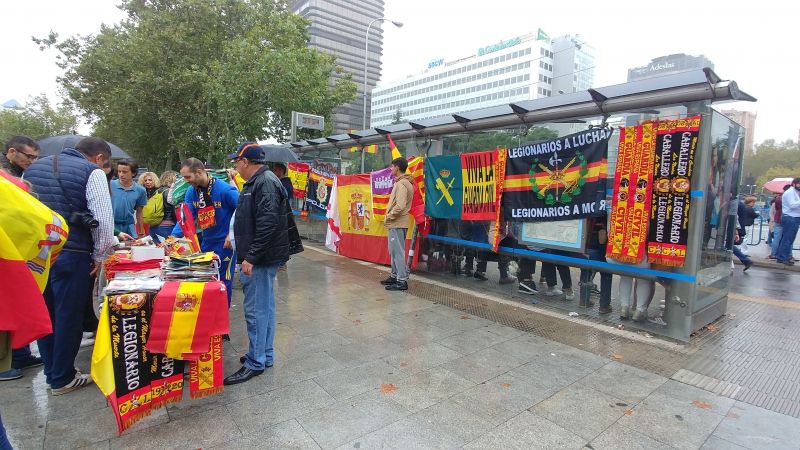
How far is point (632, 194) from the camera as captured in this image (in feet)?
15.3

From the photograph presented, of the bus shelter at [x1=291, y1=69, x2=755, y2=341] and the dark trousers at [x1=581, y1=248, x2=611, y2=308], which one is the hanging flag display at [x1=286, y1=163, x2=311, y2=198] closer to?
the bus shelter at [x1=291, y1=69, x2=755, y2=341]

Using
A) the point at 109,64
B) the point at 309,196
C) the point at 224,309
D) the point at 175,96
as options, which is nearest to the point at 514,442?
the point at 224,309

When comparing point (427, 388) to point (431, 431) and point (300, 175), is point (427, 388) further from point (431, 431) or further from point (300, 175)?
point (300, 175)

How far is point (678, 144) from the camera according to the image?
170 inches

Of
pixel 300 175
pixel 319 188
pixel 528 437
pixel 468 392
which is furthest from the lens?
pixel 300 175

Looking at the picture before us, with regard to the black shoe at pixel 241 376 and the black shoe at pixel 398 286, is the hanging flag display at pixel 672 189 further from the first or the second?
the black shoe at pixel 241 376

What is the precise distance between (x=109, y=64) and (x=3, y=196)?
21717mm

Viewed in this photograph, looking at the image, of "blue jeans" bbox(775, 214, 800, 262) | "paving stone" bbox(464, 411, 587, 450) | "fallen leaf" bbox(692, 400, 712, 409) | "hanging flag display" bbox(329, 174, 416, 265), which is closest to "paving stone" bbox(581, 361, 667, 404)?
"fallen leaf" bbox(692, 400, 712, 409)

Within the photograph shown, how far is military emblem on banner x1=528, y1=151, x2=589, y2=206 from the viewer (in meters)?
5.09

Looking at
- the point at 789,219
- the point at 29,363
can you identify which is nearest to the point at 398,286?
the point at 29,363

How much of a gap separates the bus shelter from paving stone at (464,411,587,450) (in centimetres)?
268

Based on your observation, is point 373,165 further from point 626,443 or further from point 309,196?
point 626,443

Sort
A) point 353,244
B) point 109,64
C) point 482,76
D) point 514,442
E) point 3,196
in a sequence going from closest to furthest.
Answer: point 3,196 < point 514,442 < point 353,244 < point 109,64 < point 482,76

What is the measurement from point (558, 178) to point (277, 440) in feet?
14.5
